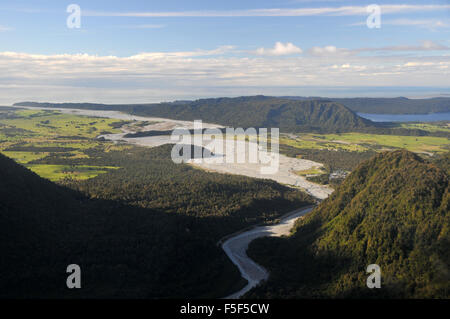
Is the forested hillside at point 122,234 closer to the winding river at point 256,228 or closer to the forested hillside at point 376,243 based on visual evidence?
the winding river at point 256,228

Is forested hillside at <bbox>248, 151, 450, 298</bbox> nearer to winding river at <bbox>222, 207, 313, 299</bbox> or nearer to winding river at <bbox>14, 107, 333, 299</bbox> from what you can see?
winding river at <bbox>222, 207, 313, 299</bbox>

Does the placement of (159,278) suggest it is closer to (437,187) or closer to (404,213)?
(404,213)

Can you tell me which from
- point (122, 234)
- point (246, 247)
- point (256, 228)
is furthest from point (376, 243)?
point (122, 234)

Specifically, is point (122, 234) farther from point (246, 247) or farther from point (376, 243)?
point (376, 243)

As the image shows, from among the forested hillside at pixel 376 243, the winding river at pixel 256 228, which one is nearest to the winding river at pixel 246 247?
the winding river at pixel 256 228

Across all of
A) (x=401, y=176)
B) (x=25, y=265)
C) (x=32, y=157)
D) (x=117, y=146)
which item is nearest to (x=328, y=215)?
(x=401, y=176)
